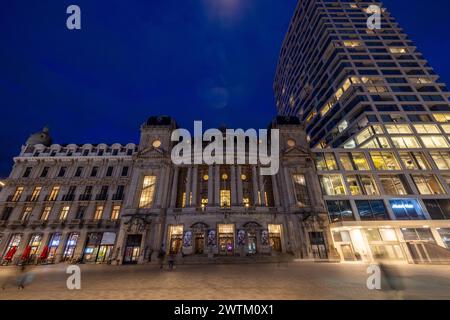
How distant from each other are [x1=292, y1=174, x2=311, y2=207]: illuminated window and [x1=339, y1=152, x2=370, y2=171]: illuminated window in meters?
8.45

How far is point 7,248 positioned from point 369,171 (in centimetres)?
6281

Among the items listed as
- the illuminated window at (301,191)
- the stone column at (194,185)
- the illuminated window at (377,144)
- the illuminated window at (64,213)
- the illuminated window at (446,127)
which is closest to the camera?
the illuminated window at (301,191)

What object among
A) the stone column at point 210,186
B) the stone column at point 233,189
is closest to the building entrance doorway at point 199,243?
the stone column at point 210,186

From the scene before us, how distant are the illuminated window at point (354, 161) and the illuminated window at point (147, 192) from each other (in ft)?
115

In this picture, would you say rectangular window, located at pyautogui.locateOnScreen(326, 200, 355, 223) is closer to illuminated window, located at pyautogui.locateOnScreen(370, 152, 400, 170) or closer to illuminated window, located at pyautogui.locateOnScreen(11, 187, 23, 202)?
illuminated window, located at pyautogui.locateOnScreen(370, 152, 400, 170)

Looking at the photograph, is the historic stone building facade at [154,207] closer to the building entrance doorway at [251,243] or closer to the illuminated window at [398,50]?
the building entrance doorway at [251,243]

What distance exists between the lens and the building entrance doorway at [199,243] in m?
30.2

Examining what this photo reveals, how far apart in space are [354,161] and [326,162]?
4.99 metres

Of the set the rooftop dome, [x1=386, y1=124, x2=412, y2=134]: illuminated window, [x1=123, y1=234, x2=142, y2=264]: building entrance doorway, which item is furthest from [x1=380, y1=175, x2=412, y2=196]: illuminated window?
the rooftop dome

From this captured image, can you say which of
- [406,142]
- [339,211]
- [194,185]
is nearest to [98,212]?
[194,185]

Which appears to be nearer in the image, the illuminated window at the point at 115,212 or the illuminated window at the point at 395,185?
the illuminated window at the point at 395,185

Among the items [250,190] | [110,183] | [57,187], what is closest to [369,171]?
[250,190]

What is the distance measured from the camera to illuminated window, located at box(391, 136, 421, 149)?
121ft

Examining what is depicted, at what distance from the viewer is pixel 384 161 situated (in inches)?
1405
